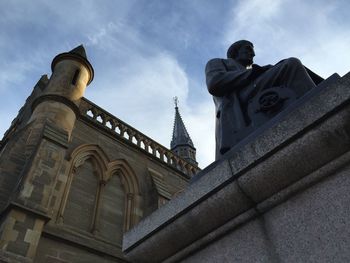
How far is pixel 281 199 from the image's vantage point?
174 centimetres

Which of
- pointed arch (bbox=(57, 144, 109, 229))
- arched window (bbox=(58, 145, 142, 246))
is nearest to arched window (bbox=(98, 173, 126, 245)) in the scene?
arched window (bbox=(58, 145, 142, 246))

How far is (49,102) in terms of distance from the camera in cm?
1080

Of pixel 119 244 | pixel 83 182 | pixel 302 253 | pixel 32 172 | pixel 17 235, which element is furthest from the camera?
pixel 83 182

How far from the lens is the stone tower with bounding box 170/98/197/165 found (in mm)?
36031

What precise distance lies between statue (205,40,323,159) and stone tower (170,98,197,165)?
104ft

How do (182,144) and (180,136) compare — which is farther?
(180,136)

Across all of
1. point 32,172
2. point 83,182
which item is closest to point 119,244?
point 83,182

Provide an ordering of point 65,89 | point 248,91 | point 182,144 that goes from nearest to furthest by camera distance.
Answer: point 248,91
point 65,89
point 182,144

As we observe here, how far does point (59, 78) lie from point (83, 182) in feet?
13.6

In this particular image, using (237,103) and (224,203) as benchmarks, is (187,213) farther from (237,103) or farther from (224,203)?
(237,103)

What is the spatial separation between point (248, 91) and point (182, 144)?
34.6 metres

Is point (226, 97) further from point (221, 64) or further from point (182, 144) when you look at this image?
point (182, 144)

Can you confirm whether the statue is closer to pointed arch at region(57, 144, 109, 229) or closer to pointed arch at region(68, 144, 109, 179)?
pointed arch at region(57, 144, 109, 229)

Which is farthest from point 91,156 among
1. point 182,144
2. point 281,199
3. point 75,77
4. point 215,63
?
point 182,144
